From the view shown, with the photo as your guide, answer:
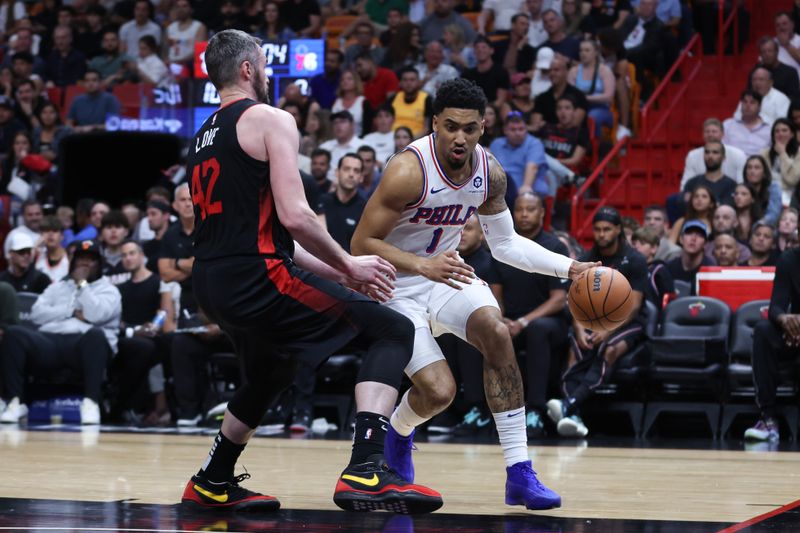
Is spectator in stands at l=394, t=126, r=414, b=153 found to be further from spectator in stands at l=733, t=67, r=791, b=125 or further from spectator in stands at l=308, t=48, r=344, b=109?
spectator in stands at l=733, t=67, r=791, b=125

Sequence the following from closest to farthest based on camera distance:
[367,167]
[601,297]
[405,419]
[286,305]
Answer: [286,305]
[601,297]
[405,419]
[367,167]

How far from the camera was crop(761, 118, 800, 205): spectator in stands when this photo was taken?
467 inches

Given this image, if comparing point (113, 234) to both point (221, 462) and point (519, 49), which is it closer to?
point (519, 49)

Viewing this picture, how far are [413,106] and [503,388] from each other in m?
8.81

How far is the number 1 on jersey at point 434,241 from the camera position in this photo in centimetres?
572

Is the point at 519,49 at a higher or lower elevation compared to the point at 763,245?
higher

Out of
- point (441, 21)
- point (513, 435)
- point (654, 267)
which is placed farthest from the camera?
point (441, 21)

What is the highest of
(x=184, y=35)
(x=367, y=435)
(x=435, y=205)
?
(x=184, y=35)

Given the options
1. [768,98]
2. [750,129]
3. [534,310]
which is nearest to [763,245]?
[534,310]

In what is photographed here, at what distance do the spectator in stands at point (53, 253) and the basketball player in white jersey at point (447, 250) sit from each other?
7182mm

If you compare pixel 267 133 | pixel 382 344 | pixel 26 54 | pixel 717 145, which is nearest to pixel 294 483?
pixel 382 344

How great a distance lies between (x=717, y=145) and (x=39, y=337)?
266 inches

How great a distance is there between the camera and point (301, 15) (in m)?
17.0

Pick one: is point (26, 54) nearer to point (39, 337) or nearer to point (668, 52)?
point (39, 337)
